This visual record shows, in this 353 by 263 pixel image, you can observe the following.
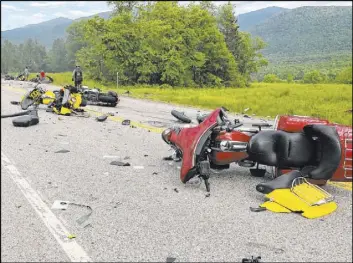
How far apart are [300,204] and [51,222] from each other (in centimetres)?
249

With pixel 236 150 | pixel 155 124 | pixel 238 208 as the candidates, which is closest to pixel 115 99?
pixel 155 124

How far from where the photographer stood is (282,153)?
15.2 feet

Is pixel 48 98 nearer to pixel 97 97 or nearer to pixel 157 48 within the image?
pixel 97 97

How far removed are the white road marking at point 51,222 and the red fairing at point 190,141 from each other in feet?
→ 5.55

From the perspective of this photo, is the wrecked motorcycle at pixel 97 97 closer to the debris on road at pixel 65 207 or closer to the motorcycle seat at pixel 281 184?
the debris on road at pixel 65 207

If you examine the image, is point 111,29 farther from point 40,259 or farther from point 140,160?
point 40,259

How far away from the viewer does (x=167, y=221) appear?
3.76 m

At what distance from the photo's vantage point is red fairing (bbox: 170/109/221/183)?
15.8 feet

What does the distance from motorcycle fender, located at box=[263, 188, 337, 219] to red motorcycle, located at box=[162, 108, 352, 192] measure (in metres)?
0.30

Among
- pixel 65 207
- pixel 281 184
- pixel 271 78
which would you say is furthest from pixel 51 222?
pixel 271 78

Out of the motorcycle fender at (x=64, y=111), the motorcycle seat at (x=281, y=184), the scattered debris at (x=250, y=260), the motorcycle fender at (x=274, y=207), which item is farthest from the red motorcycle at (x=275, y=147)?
the motorcycle fender at (x=64, y=111)

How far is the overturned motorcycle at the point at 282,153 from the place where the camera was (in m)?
4.22

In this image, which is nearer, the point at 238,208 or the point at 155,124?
the point at 238,208

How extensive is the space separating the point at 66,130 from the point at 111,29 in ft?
86.7
